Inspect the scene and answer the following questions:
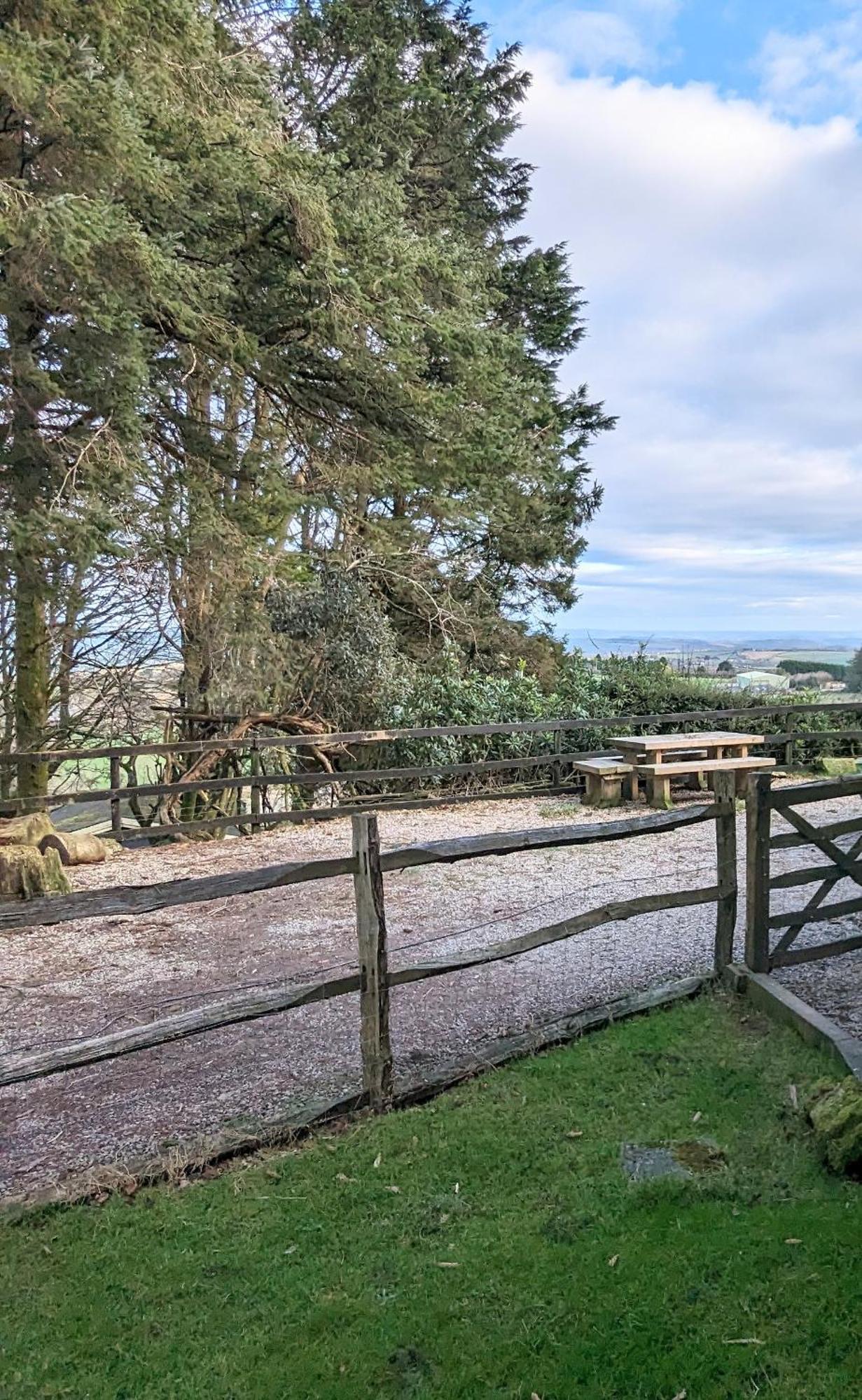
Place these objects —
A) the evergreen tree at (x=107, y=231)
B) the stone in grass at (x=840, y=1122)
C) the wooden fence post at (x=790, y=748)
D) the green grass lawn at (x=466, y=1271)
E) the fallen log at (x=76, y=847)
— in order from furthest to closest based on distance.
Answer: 1. the wooden fence post at (x=790, y=748)
2. the fallen log at (x=76, y=847)
3. the evergreen tree at (x=107, y=231)
4. the stone in grass at (x=840, y=1122)
5. the green grass lawn at (x=466, y=1271)

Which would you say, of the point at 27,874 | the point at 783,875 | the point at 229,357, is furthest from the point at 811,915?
the point at 229,357

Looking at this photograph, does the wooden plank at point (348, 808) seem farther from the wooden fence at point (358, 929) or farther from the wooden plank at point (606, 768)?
the wooden fence at point (358, 929)

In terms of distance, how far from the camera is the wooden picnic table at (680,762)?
34.0ft

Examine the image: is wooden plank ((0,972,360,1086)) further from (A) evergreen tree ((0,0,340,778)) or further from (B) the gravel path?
(A) evergreen tree ((0,0,340,778))

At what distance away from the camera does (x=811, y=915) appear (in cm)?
444

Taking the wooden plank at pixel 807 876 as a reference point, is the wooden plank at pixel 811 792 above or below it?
above

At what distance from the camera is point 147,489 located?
25.6 ft

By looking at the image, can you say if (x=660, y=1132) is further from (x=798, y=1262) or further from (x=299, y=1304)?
(x=299, y=1304)

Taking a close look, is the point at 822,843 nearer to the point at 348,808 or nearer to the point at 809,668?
the point at 348,808

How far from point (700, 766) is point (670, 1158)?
7.94 metres

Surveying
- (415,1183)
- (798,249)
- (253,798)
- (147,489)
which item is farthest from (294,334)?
(798,249)

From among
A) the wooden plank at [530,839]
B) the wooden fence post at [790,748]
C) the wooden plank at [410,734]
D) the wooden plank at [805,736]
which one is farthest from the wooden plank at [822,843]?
the wooden fence post at [790,748]

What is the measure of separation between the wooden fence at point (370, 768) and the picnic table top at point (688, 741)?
0.76 m

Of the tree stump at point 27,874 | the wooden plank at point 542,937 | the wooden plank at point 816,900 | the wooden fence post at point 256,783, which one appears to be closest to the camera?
the wooden plank at point 542,937
